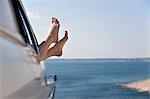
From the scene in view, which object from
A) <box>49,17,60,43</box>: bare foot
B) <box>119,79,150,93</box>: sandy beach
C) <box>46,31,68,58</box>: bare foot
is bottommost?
<box>119,79,150,93</box>: sandy beach

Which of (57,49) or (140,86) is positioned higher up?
(57,49)

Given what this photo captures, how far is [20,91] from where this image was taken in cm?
100

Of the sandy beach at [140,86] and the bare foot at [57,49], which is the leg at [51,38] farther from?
the sandy beach at [140,86]

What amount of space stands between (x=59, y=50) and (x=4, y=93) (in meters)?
1.59

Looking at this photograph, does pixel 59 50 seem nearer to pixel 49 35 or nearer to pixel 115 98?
pixel 49 35

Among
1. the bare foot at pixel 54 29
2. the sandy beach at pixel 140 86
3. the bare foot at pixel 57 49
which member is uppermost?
the bare foot at pixel 54 29

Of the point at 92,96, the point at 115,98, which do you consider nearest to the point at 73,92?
the point at 92,96

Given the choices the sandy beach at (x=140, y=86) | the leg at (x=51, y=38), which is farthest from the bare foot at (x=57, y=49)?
the sandy beach at (x=140, y=86)

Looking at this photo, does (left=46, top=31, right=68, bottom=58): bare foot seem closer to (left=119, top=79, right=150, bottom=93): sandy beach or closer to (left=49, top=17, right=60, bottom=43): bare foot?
(left=49, top=17, right=60, bottom=43): bare foot

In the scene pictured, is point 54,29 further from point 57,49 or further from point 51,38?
point 57,49

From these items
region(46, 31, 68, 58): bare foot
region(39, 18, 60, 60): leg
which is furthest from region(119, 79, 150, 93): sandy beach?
region(39, 18, 60, 60): leg

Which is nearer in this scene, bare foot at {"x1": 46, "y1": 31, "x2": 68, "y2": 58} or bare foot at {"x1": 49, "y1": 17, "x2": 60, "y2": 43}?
bare foot at {"x1": 49, "y1": 17, "x2": 60, "y2": 43}

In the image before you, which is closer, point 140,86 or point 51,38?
point 51,38

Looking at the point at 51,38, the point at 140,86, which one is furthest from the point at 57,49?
the point at 140,86
